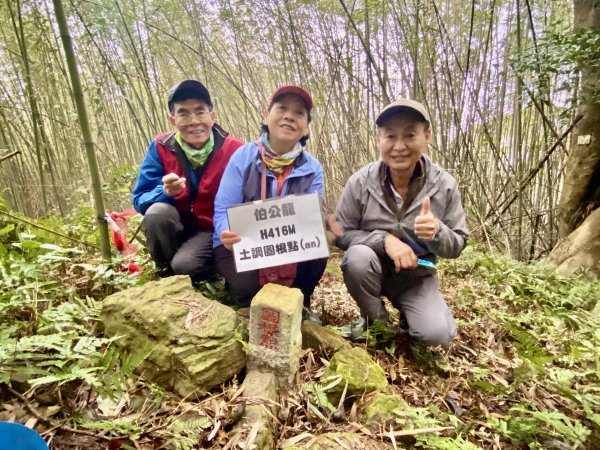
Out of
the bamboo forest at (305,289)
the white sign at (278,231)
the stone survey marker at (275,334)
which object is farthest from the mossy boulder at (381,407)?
the white sign at (278,231)

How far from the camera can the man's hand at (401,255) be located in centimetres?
161

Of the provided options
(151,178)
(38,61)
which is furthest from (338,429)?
(38,61)

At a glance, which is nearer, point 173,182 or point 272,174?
point 173,182

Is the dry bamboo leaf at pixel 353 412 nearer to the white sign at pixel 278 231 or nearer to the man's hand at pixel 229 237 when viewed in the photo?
the white sign at pixel 278 231

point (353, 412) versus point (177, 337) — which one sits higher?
point (177, 337)

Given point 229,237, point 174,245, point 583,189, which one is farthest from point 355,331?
point 583,189

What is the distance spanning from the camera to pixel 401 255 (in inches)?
63.5

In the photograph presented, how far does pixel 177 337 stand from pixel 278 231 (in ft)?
2.00

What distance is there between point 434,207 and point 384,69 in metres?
1.99

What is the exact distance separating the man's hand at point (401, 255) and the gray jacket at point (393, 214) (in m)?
0.07

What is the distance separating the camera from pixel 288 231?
→ 5.18 feet

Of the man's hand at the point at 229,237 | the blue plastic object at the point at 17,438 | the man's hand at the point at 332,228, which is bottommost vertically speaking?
the blue plastic object at the point at 17,438

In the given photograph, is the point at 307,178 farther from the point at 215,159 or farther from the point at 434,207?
the point at 434,207

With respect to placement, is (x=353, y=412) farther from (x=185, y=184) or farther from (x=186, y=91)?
(x=186, y=91)
